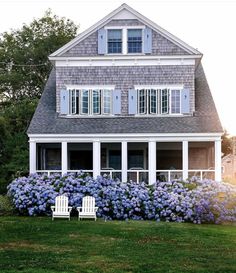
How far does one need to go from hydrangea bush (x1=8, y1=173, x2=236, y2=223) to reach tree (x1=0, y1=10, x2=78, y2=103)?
23.4 meters

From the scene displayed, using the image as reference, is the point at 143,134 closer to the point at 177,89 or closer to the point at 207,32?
the point at 177,89

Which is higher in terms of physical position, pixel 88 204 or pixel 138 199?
pixel 138 199

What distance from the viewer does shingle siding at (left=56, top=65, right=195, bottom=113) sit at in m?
26.0

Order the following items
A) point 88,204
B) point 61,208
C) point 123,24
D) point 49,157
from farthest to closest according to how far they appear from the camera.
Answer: point 49,157 < point 123,24 < point 88,204 < point 61,208

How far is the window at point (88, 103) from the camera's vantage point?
2586 centimetres

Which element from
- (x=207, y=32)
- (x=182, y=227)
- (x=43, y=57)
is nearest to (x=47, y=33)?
(x=43, y=57)

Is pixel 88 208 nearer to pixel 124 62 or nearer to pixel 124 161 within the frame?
pixel 124 161

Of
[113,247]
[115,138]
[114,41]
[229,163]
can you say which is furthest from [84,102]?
[229,163]

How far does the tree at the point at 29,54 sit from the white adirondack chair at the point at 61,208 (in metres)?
25.0

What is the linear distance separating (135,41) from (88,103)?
3.51 m

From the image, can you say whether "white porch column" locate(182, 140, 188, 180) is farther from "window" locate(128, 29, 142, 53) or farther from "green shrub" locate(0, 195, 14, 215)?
"green shrub" locate(0, 195, 14, 215)

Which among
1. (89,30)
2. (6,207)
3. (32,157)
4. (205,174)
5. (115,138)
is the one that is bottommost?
(6,207)

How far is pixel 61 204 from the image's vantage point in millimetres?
19922

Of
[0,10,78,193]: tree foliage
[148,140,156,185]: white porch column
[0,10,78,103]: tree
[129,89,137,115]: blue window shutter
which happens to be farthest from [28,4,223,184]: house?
[0,10,78,103]: tree
